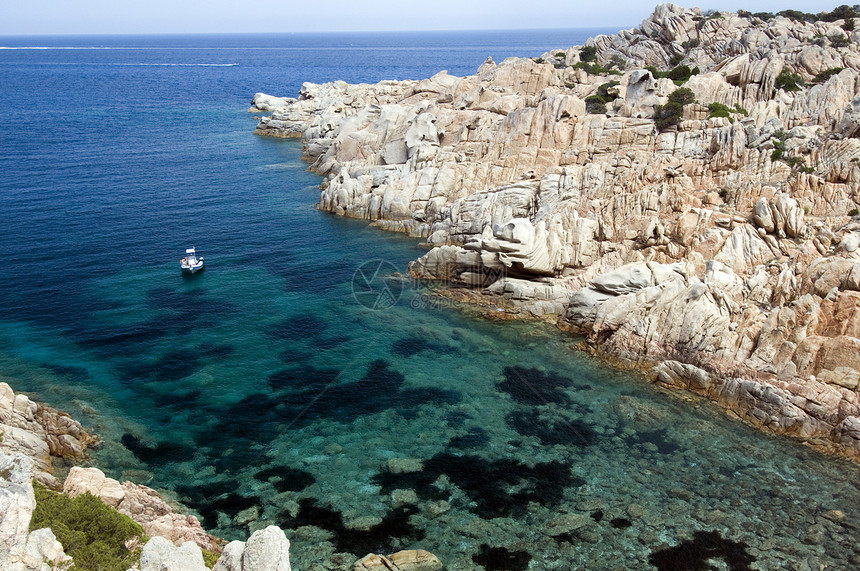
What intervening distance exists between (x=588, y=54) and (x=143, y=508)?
106938 millimetres

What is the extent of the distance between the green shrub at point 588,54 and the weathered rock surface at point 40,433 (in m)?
102

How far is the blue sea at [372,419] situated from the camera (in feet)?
102

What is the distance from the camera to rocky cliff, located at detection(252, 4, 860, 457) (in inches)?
1652

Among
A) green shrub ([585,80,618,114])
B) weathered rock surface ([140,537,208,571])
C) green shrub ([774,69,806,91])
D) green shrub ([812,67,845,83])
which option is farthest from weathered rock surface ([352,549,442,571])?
green shrub ([812,67,845,83])

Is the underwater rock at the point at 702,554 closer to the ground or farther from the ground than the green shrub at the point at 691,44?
closer to the ground

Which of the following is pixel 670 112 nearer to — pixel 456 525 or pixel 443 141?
pixel 443 141

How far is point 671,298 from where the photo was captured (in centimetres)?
4653

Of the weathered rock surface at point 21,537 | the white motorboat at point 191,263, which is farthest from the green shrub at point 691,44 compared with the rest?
the weathered rock surface at point 21,537

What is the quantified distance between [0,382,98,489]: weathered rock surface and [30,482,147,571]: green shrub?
7603mm

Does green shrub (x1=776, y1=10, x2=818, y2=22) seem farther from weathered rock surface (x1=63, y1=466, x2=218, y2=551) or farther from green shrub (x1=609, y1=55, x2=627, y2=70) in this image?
weathered rock surface (x1=63, y1=466, x2=218, y2=551)

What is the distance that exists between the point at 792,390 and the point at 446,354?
2242 cm

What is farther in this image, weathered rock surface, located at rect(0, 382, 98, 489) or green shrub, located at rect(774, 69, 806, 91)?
green shrub, located at rect(774, 69, 806, 91)

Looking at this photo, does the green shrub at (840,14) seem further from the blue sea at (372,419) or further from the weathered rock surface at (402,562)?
the weathered rock surface at (402,562)

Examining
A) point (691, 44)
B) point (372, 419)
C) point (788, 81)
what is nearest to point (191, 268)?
point (372, 419)
